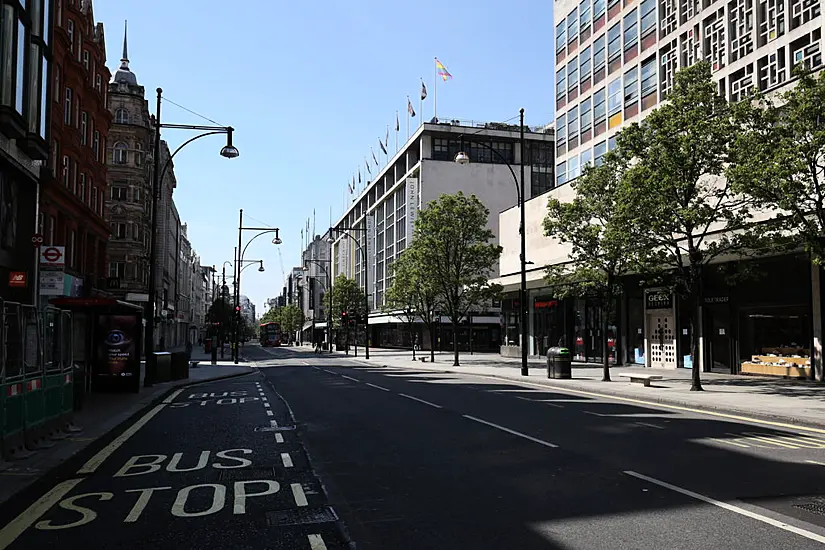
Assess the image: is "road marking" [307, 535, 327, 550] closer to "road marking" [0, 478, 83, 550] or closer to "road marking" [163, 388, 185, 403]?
"road marking" [0, 478, 83, 550]

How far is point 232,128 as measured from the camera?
24.0 metres

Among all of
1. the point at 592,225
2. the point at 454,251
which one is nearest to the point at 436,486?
the point at 592,225

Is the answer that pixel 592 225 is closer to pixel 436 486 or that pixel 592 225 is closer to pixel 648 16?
pixel 648 16

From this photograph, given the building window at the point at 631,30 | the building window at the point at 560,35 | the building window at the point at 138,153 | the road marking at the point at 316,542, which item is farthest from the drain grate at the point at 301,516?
the building window at the point at 138,153

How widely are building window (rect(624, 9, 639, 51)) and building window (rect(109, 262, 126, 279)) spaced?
38600 millimetres

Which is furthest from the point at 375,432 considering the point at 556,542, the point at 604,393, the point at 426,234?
the point at 426,234

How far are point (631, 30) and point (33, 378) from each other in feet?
118

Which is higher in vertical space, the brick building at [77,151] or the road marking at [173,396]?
the brick building at [77,151]

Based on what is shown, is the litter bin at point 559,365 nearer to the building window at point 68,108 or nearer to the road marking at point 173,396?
the road marking at point 173,396

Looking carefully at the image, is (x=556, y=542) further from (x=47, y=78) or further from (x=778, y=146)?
(x=47, y=78)

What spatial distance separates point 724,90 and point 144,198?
147 feet

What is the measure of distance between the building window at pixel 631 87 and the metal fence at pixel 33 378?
32.4 meters

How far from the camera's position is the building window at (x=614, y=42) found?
130 ft

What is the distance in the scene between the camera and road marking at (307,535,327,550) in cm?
575
